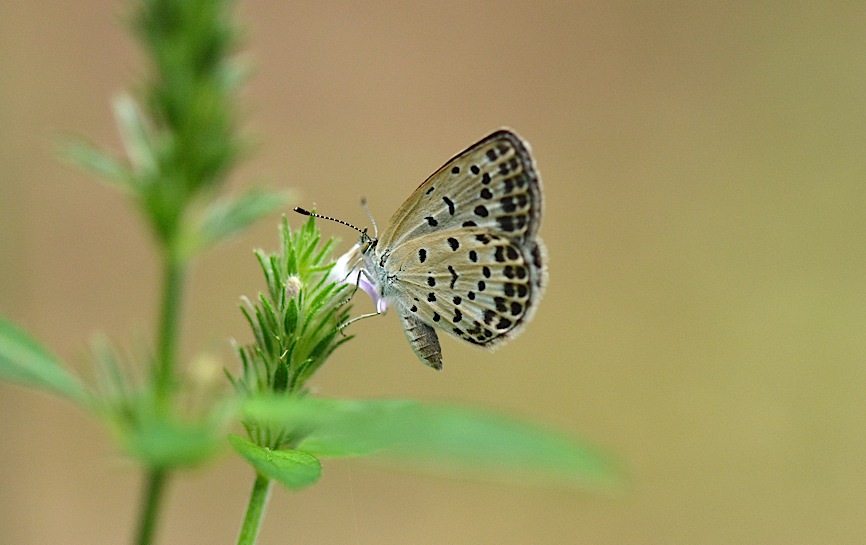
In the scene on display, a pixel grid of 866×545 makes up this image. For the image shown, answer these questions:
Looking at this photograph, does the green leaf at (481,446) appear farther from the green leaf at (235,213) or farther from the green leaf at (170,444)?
the green leaf at (235,213)

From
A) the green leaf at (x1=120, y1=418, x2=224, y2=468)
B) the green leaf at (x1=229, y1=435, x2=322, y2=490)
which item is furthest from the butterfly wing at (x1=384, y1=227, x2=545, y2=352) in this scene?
the green leaf at (x1=120, y1=418, x2=224, y2=468)

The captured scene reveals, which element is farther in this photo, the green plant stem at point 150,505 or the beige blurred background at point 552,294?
the beige blurred background at point 552,294

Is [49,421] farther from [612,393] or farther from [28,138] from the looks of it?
[612,393]

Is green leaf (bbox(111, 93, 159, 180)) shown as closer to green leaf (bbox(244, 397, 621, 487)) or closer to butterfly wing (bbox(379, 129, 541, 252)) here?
green leaf (bbox(244, 397, 621, 487))

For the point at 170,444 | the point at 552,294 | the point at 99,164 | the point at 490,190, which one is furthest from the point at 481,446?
the point at 552,294

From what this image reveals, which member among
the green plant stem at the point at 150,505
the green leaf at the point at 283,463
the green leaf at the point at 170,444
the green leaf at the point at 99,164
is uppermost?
the green leaf at the point at 99,164

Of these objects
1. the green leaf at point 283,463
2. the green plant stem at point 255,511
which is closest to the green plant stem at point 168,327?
the green leaf at point 283,463

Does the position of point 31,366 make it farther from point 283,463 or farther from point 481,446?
point 481,446
